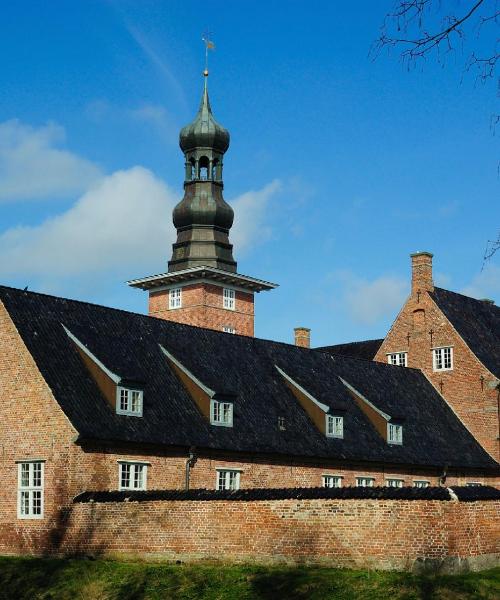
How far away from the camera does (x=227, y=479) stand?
33562 mm

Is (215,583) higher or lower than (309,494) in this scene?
lower

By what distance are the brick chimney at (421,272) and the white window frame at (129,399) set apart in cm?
2089

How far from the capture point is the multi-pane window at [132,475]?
30.5m

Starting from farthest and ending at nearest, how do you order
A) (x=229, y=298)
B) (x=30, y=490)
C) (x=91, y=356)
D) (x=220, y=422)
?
(x=229, y=298) < (x=220, y=422) < (x=91, y=356) < (x=30, y=490)

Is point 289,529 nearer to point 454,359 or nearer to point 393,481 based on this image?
point 393,481

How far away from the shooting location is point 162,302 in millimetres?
71562

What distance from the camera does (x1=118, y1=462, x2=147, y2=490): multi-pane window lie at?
100ft

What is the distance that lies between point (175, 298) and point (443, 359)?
26550 millimetres

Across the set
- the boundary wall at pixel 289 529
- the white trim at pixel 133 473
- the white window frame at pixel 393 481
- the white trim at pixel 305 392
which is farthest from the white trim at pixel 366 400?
the boundary wall at pixel 289 529

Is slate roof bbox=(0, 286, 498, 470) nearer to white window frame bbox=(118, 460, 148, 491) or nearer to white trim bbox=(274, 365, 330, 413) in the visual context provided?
white trim bbox=(274, 365, 330, 413)

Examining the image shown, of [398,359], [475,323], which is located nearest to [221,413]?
[398,359]

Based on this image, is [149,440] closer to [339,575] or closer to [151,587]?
[151,587]

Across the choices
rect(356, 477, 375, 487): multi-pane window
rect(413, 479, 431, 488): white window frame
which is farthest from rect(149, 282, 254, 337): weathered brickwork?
rect(356, 477, 375, 487): multi-pane window

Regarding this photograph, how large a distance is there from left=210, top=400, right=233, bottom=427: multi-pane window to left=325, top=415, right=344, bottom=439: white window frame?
4733mm
